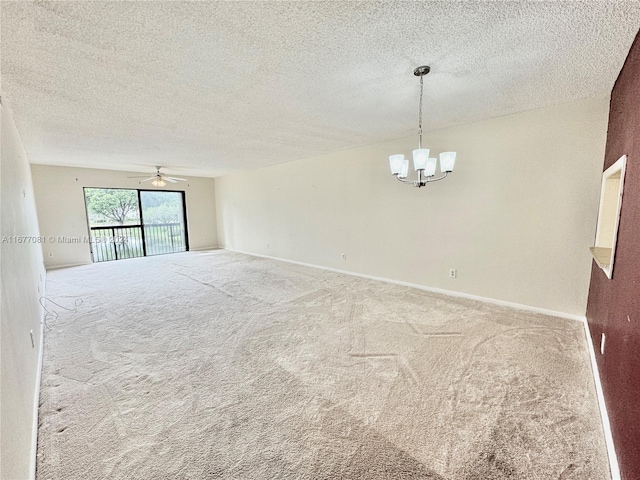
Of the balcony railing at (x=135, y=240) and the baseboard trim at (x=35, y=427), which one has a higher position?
the balcony railing at (x=135, y=240)

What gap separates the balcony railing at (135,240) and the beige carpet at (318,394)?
3997 millimetres

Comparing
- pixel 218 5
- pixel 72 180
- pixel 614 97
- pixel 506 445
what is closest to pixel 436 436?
pixel 506 445

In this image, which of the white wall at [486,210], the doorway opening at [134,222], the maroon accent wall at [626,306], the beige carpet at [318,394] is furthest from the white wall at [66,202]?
the maroon accent wall at [626,306]

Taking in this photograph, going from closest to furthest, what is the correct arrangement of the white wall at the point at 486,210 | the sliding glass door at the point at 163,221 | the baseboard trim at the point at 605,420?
the baseboard trim at the point at 605,420 → the white wall at the point at 486,210 → the sliding glass door at the point at 163,221

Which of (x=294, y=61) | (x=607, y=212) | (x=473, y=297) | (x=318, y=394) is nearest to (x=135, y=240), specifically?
(x=294, y=61)

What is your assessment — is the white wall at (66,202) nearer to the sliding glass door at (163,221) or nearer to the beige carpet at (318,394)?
the sliding glass door at (163,221)

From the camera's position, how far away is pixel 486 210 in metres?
3.46

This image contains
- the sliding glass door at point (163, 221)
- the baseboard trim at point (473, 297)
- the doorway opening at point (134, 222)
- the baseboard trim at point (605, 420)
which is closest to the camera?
the baseboard trim at point (605, 420)

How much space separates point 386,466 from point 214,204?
8.53m

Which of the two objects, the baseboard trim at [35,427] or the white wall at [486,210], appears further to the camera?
the white wall at [486,210]

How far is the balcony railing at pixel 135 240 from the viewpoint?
6902 millimetres

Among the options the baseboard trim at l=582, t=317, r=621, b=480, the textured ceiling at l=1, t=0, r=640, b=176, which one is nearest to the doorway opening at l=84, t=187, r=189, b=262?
the textured ceiling at l=1, t=0, r=640, b=176

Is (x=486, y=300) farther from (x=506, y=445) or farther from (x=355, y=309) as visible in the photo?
(x=506, y=445)

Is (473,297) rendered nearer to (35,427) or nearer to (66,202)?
(35,427)
